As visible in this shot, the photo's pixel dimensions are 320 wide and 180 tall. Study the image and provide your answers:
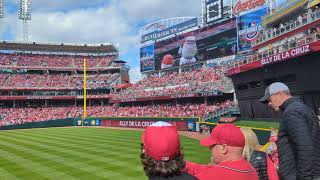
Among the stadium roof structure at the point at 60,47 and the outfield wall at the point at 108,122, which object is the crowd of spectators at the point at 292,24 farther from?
the stadium roof structure at the point at 60,47

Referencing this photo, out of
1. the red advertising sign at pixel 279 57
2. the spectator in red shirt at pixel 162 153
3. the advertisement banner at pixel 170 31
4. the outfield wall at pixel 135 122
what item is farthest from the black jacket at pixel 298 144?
the advertisement banner at pixel 170 31

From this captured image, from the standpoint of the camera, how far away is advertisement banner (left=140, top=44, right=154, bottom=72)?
64188mm

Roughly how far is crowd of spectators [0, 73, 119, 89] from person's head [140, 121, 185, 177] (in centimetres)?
7184

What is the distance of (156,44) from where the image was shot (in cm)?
6319

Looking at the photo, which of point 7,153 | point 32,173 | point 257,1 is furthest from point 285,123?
point 257,1

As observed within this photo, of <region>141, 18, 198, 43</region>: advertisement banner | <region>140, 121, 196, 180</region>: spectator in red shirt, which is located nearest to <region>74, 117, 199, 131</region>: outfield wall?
<region>141, 18, 198, 43</region>: advertisement banner

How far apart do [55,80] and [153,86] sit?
23.6 meters

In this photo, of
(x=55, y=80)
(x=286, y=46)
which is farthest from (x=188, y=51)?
(x=286, y=46)

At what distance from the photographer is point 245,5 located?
45.2 meters

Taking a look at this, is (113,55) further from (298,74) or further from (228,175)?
(228,175)

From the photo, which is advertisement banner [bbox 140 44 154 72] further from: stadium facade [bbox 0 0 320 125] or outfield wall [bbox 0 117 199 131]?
outfield wall [bbox 0 117 199 131]

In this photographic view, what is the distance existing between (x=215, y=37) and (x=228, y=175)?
4791 centimetres

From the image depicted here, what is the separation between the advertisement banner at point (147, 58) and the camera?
64.2 m

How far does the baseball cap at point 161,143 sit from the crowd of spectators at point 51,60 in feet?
257
